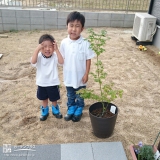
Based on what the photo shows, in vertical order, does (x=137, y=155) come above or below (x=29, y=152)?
above

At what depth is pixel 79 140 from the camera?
2.65 metres

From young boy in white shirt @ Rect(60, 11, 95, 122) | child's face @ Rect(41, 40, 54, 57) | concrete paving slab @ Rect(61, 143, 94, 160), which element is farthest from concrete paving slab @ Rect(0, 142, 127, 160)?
child's face @ Rect(41, 40, 54, 57)

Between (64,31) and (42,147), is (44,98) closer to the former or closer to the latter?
(42,147)

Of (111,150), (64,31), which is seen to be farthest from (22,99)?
(64,31)

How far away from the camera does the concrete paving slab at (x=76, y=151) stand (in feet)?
7.75

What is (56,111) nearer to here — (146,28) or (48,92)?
(48,92)

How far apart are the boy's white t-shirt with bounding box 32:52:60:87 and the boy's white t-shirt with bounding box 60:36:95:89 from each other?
148 millimetres

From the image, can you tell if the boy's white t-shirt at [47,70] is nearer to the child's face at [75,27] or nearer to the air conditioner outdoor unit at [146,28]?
the child's face at [75,27]

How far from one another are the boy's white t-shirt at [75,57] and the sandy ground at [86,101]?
661 mm

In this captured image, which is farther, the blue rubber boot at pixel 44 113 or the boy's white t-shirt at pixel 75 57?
the blue rubber boot at pixel 44 113

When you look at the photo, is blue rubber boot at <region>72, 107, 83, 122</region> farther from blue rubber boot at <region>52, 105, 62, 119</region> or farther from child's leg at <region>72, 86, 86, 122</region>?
blue rubber boot at <region>52, 105, 62, 119</region>

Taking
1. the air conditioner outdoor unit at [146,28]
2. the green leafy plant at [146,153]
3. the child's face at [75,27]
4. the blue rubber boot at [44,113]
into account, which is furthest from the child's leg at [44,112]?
the air conditioner outdoor unit at [146,28]

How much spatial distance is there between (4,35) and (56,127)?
4.77 metres

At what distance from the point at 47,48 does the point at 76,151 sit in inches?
50.5
